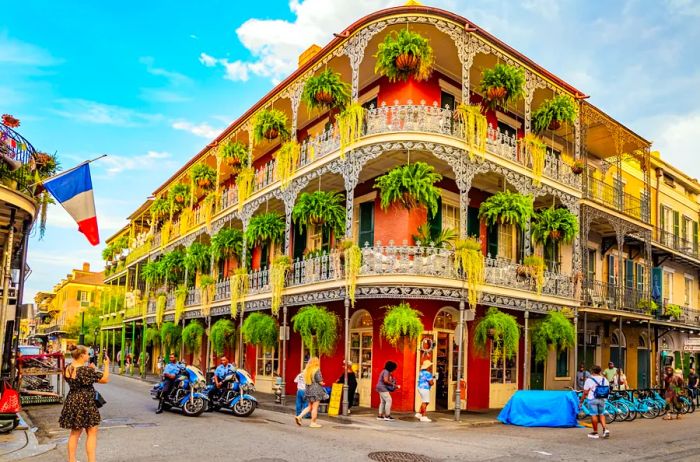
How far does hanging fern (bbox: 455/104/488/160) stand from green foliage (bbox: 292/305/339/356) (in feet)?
18.9

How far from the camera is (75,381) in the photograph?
7.71 meters

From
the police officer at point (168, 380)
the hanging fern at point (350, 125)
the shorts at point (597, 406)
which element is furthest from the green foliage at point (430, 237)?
the police officer at point (168, 380)

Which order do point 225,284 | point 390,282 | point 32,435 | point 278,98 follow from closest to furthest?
1. point 32,435
2. point 390,282
3. point 278,98
4. point 225,284

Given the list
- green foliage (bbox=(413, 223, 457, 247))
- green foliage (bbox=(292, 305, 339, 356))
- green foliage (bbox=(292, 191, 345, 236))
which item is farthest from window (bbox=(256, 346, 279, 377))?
green foliage (bbox=(413, 223, 457, 247))

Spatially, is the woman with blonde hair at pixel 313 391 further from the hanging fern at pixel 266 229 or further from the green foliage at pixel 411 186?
the hanging fern at pixel 266 229

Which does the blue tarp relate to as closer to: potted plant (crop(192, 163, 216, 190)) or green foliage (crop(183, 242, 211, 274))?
green foliage (crop(183, 242, 211, 274))

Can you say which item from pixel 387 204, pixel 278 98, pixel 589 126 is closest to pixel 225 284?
pixel 278 98

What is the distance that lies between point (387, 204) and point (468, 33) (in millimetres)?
5179

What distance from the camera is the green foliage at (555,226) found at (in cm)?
1834

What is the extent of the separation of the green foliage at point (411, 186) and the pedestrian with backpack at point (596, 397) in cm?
533

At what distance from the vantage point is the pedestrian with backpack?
13000 millimetres

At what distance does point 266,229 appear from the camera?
65.7 feet

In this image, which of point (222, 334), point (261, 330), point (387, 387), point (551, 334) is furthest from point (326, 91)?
point (222, 334)

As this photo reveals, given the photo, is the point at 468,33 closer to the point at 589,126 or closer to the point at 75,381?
the point at 589,126
